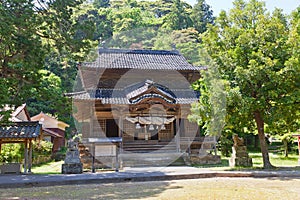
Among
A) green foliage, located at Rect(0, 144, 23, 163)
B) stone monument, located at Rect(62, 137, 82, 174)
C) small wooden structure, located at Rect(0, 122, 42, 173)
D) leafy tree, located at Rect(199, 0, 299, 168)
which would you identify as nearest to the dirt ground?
leafy tree, located at Rect(199, 0, 299, 168)

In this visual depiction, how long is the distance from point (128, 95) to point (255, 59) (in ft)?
26.9

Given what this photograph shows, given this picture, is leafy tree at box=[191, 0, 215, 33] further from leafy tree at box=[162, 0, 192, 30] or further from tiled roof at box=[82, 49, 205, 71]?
tiled roof at box=[82, 49, 205, 71]

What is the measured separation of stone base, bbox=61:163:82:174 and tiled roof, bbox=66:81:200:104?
424cm

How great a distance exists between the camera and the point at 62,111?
440 inches

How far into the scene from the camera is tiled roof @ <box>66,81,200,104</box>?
16.3 m

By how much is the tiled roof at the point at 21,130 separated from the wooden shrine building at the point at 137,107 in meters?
2.83

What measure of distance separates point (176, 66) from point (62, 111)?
34.8ft

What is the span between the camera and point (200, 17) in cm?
5559

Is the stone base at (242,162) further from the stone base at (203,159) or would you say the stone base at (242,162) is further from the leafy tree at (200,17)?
the leafy tree at (200,17)

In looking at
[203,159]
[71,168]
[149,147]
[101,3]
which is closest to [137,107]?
[149,147]

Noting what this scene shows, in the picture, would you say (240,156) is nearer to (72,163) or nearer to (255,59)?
(255,59)

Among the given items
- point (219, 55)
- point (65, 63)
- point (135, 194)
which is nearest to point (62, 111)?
point (135, 194)

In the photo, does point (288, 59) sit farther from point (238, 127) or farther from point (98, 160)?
point (98, 160)

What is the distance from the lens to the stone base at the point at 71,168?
1279 cm
